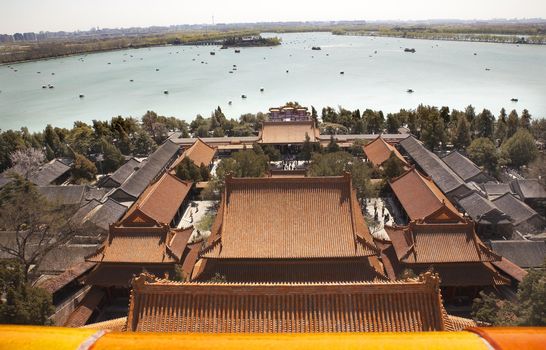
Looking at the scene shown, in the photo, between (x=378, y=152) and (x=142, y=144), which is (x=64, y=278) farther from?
(x=378, y=152)

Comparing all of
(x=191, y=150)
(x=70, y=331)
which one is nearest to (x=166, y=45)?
(x=191, y=150)

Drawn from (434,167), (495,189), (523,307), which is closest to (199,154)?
(434,167)

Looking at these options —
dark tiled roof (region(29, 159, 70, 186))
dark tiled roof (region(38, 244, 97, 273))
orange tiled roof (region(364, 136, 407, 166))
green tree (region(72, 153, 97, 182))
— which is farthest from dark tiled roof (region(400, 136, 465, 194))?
dark tiled roof (region(29, 159, 70, 186))

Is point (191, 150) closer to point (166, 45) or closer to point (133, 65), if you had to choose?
point (133, 65)

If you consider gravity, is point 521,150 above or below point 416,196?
below

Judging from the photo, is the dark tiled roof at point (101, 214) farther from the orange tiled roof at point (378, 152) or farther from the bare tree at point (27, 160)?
the orange tiled roof at point (378, 152)

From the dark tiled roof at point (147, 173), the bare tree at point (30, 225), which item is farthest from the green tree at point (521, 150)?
the bare tree at point (30, 225)
